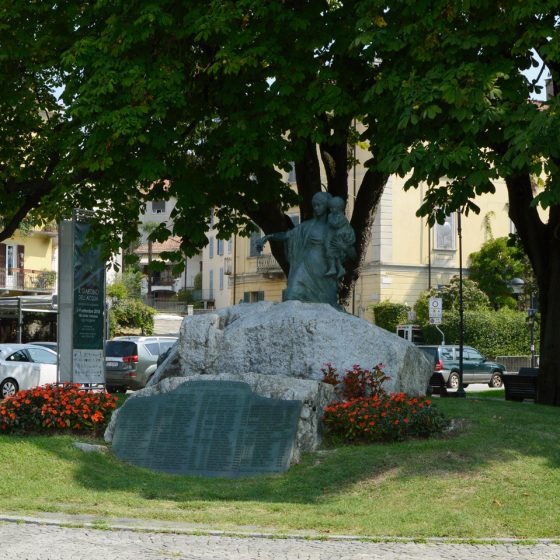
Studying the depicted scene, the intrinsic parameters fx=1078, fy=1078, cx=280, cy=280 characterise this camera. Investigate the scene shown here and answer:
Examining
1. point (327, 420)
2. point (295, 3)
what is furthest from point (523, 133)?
point (295, 3)

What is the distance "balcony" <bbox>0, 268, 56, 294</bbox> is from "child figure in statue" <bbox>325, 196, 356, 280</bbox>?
159 feet

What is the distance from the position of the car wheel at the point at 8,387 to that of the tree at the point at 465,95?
15.4 m

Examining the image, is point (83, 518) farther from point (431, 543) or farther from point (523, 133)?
point (523, 133)

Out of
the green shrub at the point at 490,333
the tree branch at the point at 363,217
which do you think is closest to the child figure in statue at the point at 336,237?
the tree branch at the point at 363,217

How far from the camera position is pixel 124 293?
59.7 m

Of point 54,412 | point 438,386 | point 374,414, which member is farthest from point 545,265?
point 54,412

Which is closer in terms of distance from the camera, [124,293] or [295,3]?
[295,3]

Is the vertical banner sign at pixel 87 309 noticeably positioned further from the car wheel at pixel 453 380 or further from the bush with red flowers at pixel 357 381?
the car wheel at pixel 453 380

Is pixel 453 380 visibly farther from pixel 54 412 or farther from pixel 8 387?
pixel 54 412

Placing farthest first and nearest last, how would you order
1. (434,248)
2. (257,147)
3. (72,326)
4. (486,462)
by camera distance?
(434,248)
(72,326)
(257,147)
(486,462)

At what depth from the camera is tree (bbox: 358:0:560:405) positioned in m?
14.6

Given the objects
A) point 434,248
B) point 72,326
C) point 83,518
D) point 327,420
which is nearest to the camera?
point 83,518

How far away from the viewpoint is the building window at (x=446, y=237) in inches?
2019

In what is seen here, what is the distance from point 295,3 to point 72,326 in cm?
691
